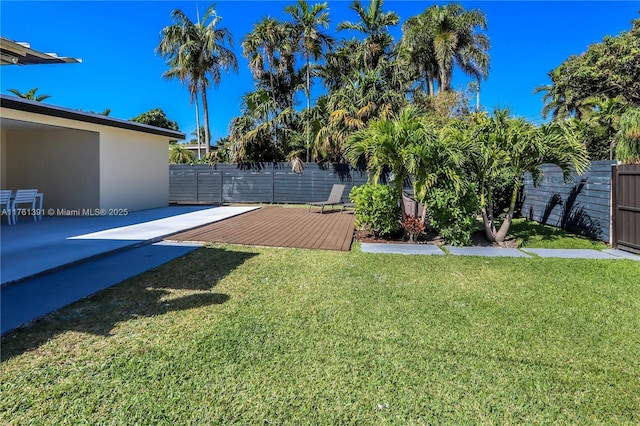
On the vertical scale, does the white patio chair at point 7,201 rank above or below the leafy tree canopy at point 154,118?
below

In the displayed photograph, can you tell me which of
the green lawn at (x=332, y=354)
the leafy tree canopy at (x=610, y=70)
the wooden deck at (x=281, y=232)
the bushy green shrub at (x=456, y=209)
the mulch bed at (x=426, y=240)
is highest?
the leafy tree canopy at (x=610, y=70)

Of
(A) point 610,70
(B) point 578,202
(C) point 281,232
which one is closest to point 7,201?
(C) point 281,232

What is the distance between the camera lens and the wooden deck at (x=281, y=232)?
6492 millimetres

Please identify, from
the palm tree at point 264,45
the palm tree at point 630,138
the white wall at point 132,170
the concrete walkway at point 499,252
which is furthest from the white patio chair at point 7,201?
the palm tree at point 630,138

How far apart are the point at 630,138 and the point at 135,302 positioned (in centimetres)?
889

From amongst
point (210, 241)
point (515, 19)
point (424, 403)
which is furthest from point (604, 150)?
point (424, 403)

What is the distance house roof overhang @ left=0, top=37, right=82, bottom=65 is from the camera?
3349mm

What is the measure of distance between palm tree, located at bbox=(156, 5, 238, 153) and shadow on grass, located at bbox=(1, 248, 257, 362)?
1460 cm

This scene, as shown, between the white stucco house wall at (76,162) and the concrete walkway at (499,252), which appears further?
the white stucco house wall at (76,162)

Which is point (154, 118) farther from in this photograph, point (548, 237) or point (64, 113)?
point (548, 237)

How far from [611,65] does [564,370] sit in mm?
19665

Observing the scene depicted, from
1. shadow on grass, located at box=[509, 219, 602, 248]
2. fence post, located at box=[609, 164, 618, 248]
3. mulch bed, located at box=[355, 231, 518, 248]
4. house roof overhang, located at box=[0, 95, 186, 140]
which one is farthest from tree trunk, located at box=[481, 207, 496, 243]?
house roof overhang, located at box=[0, 95, 186, 140]

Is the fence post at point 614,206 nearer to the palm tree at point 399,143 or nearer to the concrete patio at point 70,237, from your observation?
the palm tree at point 399,143

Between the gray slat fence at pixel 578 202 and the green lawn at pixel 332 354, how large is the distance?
10.7 ft
